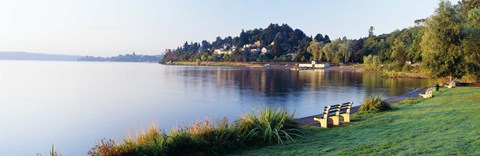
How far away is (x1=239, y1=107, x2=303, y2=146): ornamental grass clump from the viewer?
30.7ft

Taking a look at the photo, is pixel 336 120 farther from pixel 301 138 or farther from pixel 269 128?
pixel 269 128

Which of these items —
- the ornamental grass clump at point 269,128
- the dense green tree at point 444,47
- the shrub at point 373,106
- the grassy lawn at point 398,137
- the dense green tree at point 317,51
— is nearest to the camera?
the grassy lawn at point 398,137

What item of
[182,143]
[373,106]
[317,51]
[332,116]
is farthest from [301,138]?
[317,51]

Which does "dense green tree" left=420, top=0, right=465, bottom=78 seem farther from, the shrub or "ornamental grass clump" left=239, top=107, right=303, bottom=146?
"ornamental grass clump" left=239, top=107, right=303, bottom=146

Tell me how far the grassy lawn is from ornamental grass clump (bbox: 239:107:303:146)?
1.26 ft

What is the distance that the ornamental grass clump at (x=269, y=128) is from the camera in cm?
936

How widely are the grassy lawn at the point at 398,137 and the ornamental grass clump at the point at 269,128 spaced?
1.26ft

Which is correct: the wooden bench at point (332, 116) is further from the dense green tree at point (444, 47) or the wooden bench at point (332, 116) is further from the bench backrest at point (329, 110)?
the dense green tree at point (444, 47)

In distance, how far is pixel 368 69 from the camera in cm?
8606

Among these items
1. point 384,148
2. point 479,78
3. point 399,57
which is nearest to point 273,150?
point 384,148

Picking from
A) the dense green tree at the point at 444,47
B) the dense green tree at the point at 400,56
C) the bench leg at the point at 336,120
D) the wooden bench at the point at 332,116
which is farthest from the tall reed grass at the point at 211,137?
the dense green tree at the point at 400,56

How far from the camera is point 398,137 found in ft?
27.7

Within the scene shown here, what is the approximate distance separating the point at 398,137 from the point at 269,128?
296 centimetres

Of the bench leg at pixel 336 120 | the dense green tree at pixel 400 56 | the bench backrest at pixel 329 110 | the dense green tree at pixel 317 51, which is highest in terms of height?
the dense green tree at pixel 317 51
